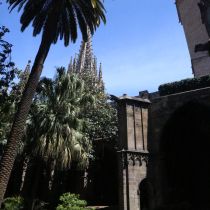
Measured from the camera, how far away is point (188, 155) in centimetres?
1980

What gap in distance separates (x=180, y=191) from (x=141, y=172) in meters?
2.78

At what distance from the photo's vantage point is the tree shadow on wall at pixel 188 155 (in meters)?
18.8

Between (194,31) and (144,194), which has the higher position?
(194,31)

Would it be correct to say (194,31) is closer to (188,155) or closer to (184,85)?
(184,85)

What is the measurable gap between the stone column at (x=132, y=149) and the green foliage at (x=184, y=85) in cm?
202

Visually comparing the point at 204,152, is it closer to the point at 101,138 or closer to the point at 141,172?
the point at 141,172

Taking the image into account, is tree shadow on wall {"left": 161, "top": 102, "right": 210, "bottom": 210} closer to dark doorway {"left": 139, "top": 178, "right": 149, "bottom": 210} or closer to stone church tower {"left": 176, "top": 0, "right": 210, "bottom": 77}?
dark doorway {"left": 139, "top": 178, "right": 149, "bottom": 210}

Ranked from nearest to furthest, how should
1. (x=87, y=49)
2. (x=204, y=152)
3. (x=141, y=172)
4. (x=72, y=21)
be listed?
1. (x=72, y=21)
2. (x=141, y=172)
3. (x=204, y=152)
4. (x=87, y=49)

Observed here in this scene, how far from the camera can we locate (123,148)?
18422 millimetres

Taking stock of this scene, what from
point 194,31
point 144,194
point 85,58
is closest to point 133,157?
point 144,194

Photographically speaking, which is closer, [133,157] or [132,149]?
[133,157]

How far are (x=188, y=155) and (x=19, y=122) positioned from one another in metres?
11.5

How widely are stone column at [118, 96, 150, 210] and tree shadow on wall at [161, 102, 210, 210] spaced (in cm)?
162

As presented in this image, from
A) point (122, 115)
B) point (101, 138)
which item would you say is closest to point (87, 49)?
point (101, 138)
